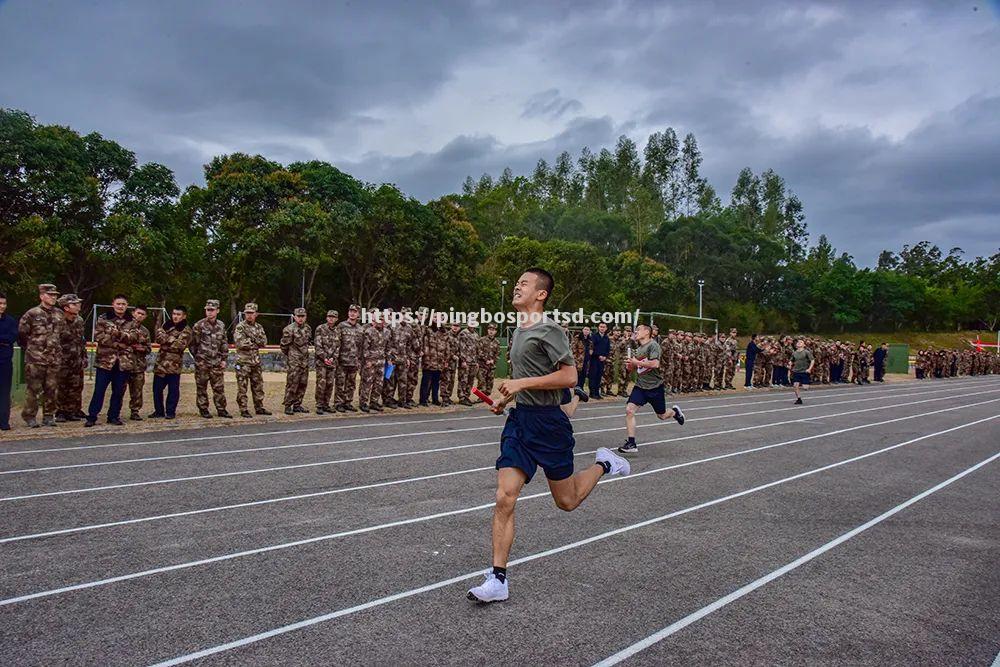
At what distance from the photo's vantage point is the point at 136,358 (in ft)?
38.1

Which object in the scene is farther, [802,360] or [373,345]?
[802,360]

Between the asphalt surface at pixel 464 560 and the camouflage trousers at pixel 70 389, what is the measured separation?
6.36ft

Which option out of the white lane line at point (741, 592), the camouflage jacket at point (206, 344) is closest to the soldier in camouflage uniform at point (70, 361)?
the camouflage jacket at point (206, 344)

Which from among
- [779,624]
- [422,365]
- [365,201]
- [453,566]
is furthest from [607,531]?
[365,201]

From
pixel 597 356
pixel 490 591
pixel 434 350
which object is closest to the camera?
pixel 490 591

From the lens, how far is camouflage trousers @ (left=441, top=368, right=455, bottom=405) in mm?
16469

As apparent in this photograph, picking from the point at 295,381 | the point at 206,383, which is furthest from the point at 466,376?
the point at 206,383

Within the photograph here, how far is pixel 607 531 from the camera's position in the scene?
18.7 ft

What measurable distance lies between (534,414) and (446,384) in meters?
12.2

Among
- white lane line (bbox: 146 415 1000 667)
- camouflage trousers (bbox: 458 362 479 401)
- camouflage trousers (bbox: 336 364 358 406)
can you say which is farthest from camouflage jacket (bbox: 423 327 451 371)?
white lane line (bbox: 146 415 1000 667)

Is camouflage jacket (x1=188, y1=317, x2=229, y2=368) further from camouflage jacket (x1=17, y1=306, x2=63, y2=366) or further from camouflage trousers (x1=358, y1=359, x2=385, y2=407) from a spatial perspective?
camouflage trousers (x1=358, y1=359, x2=385, y2=407)

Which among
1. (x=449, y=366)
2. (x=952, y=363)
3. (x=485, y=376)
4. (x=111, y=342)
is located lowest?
(x=485, y=376)

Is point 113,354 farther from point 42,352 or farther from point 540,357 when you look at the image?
point 540,357

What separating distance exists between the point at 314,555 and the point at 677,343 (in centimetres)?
2024
